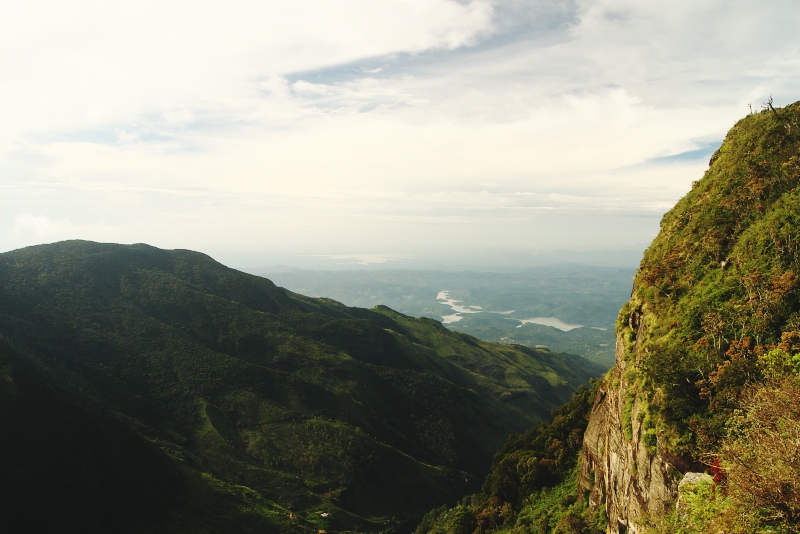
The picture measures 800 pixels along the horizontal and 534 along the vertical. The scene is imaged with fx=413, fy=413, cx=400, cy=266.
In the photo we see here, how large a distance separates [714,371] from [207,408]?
9202 centimetres

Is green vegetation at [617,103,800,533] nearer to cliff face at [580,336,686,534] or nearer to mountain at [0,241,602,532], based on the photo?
cliff face at [580,336,686,534]

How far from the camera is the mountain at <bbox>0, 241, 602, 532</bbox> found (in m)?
56.4

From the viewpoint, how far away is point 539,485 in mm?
41031

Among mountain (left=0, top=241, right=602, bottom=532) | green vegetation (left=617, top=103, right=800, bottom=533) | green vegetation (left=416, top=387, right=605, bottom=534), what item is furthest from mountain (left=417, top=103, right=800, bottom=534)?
mountain (left=0, top=241, right=602, bottom=532)

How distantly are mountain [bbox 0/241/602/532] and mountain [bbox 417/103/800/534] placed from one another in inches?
2179

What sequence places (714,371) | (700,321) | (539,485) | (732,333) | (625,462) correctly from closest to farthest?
(714,371) → (732,333) → (700,321) → (625,462) → (539,485)

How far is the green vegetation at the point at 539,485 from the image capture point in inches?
1393

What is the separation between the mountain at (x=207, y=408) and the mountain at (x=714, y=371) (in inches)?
2179

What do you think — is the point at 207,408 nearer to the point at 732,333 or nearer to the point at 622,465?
the point at 622,465

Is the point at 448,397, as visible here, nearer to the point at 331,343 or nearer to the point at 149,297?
the point at 331,343

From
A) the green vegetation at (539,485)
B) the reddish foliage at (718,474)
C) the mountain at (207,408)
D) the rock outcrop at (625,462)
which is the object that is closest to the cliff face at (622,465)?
the rock outcrop at (625,462)

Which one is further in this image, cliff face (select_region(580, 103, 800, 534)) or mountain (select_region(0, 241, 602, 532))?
mountain (select_region(0, 241, 602, 532))

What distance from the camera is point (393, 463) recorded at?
89.6m

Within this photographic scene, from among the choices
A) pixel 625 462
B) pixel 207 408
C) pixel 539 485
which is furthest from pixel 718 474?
pixel 207 408
